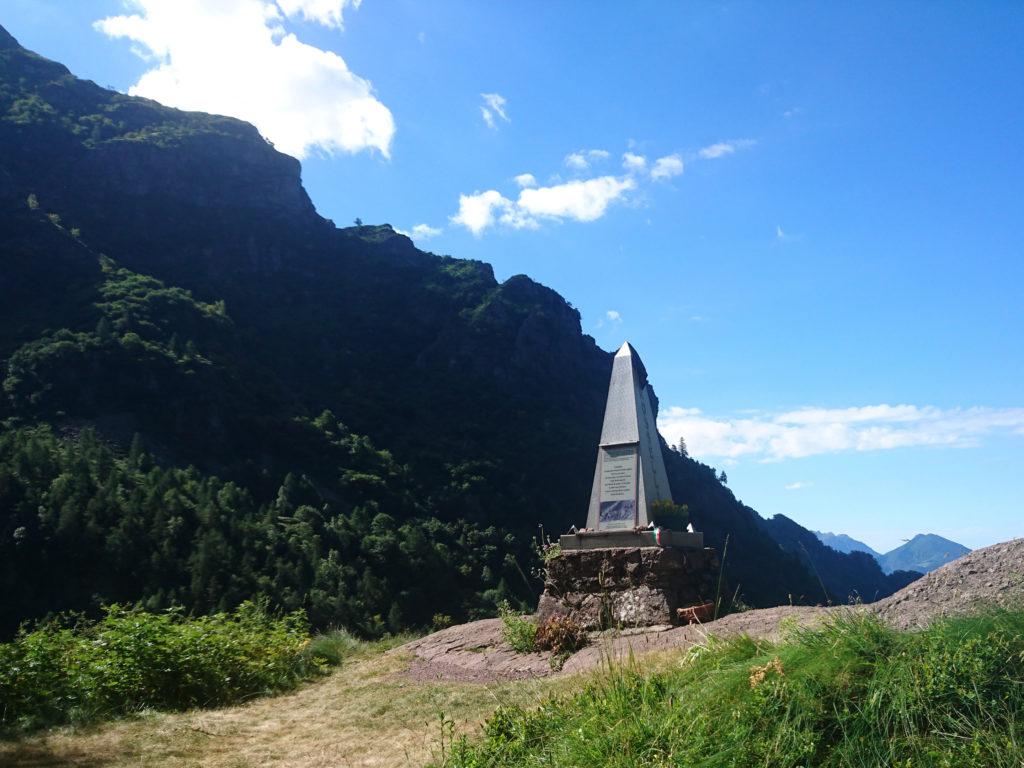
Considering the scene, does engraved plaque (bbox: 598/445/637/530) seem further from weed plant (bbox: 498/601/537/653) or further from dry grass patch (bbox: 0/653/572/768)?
dry grass patch (bbox: 0/653/572/768)

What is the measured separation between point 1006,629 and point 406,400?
3004 inches

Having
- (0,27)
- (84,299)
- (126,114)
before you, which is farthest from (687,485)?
(0,27)

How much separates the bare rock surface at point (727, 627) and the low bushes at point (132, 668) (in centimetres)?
176

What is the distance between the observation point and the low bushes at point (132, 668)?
217 inches

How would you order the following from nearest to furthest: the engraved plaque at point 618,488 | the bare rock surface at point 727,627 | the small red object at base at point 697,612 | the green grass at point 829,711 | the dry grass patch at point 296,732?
1. the green grass at point 829,711
2. the bare rock surface at point 727,627
3. the dry grass patch at point 296,732
4. the small red object at base at point 697,612
5. the engraved plaque at point 618,488

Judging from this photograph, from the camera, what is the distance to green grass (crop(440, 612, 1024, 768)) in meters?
2.80

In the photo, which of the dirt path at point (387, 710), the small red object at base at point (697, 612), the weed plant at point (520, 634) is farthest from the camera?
the weed plant at point (520, 634)

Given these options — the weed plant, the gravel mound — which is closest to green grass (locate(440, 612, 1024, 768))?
the gravel mound

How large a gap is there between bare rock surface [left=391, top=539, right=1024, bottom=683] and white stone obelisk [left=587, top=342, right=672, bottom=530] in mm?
2217

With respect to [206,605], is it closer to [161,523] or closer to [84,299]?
[161,523]

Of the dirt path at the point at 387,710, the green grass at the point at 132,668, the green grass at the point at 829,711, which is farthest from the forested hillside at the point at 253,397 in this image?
the green grass at the point at 829,711

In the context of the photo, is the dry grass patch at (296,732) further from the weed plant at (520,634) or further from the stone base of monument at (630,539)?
the stone base of monument at (630,539)

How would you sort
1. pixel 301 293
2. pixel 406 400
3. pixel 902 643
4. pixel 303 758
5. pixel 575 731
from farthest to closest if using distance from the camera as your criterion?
pixel 301 293, pixel 406 400, pixel 303 758, pixel 575 731, pixel 902 643

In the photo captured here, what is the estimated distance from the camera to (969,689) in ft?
9.59
